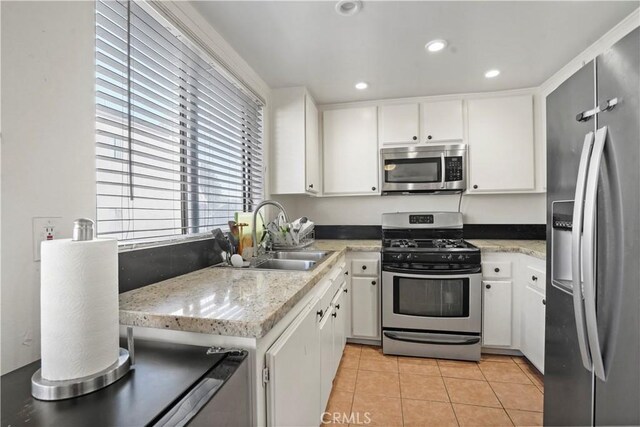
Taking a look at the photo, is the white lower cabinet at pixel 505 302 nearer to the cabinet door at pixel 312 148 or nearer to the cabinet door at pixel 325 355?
the cabinet door at pixel 325 355

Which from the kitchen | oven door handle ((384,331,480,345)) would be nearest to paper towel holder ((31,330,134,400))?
the kitchen

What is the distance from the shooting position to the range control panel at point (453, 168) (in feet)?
8.61

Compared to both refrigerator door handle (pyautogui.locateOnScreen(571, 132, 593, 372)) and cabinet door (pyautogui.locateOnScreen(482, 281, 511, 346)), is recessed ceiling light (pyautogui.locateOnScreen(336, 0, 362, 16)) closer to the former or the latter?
refrigerator door handle (pyautogui.locateOnScreen(571, 132, 593, 372))

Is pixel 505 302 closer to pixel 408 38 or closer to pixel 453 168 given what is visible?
pixel 453 168

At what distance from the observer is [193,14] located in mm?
1494

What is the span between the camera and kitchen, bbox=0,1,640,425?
76 cm

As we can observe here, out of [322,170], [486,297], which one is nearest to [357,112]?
[322,170]

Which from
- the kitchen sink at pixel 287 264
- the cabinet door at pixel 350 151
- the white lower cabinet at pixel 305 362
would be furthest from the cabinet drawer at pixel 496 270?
the kitchen sink at pixel 287 264

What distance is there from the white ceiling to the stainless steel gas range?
1.42 m

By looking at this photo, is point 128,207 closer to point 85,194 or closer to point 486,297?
point 85,194

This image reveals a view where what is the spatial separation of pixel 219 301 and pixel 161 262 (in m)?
0.48

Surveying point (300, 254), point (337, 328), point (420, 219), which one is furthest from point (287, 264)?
point (420, 219)

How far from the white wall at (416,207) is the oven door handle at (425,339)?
1.14 m

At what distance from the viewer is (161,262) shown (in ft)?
4.16
